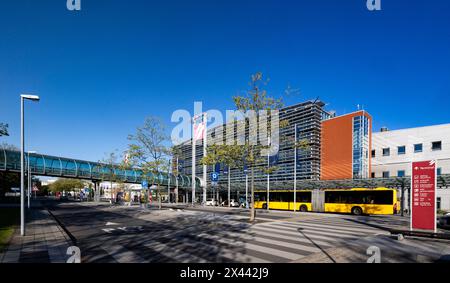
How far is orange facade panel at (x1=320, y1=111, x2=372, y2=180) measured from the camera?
165 feet

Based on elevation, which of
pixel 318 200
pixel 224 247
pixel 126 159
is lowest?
pixel 318 200

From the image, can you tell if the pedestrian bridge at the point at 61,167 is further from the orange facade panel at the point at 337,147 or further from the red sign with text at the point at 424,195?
the red sign with text at the point at 424,195

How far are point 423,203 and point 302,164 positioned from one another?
139ft

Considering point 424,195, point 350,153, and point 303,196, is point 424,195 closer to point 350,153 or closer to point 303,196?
point 303,196

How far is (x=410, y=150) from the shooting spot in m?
43.1

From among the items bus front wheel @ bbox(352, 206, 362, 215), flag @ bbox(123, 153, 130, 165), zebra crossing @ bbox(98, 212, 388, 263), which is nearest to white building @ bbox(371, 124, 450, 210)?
bus front wheel @ bbox(352, 206, 362, 215)

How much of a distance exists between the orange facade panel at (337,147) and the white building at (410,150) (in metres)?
4.09

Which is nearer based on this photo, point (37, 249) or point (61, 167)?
point (37, 249)

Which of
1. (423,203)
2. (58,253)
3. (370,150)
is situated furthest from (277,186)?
(58,253)

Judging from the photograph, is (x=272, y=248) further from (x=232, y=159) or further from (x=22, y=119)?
(x=22, y=119)

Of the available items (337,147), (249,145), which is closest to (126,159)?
(249,145)

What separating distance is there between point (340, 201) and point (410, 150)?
72.9 ft

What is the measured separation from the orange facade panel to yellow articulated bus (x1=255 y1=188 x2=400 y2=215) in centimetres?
1929

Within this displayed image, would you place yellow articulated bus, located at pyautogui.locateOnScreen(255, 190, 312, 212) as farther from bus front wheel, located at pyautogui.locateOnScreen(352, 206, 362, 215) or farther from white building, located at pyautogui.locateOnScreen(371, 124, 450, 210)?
white building, located at pyautogui.locateOnScreen(371, 124, 450, 210)
